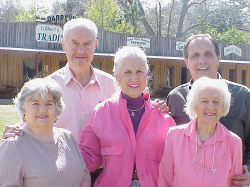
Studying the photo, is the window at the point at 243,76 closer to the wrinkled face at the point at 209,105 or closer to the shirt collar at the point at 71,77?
the shirt collar at the point at 71,77

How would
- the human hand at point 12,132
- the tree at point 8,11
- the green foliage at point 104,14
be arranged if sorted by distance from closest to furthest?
the human hand at point 12,132 < the green foliage at point 104,14 < the tree at point 8,11

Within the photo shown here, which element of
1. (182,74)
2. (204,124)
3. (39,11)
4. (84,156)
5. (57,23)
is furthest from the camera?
(39,11)

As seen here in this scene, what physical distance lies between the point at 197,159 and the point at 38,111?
1.40 m

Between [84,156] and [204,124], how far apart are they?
3.75 ft

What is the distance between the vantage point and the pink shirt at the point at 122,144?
3344 mm

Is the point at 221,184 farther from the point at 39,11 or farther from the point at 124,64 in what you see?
the point at 39,11

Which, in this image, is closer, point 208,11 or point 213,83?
point 213,83

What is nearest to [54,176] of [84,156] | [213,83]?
[84,156]

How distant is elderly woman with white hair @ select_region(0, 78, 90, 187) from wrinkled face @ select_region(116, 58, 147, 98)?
0.63m

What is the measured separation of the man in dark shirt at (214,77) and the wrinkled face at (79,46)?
1.04 metres

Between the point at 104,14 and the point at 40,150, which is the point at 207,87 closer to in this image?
the point at 40,150

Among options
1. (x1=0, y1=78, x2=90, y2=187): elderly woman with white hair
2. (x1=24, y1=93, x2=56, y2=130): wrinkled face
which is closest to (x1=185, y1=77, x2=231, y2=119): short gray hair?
(x1=0, y1=78, x2=90, y2=187): elderly woman with white hair

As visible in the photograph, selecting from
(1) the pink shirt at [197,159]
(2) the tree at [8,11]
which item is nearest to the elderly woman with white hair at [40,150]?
(1) the pink shirt at [197,159]

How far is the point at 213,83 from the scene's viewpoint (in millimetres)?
3270
